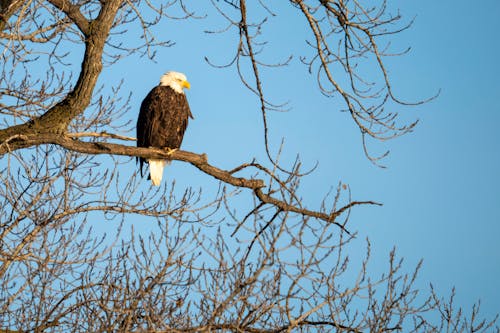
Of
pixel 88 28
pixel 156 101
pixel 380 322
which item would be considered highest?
pixel 156 101

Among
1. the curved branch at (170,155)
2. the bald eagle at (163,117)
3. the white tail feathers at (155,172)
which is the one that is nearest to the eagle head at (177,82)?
the bald eagle at (163,117)

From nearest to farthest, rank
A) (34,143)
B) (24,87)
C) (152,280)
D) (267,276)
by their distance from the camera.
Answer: (267,276) < (152,280) < (34,143) < (24,87)

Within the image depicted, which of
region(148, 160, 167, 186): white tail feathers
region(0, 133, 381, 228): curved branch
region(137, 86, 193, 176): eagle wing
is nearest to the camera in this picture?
region(0, 133, 381, 228): curved branch

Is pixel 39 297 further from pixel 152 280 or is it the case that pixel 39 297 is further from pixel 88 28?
pixel 88 28

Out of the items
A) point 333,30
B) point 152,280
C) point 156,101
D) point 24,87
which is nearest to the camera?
point 152,280

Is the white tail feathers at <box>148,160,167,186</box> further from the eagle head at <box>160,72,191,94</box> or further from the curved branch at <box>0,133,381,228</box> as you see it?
the curved branch at <box>0,133,381,228</box>

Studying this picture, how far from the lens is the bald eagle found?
7.98m

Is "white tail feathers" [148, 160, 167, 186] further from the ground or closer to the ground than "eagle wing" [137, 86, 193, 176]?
closer to the ground

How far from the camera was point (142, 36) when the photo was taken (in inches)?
256

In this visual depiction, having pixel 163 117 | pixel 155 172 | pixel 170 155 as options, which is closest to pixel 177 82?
pixel 163 117

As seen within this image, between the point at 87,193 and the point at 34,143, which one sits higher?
the point at 87,193

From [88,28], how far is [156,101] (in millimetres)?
2421

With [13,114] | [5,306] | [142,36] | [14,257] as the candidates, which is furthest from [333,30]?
[5,306]

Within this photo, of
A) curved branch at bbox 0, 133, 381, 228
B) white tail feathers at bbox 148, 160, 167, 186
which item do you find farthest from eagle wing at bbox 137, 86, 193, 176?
curved branch at bbox 0, 133, 381, 228
